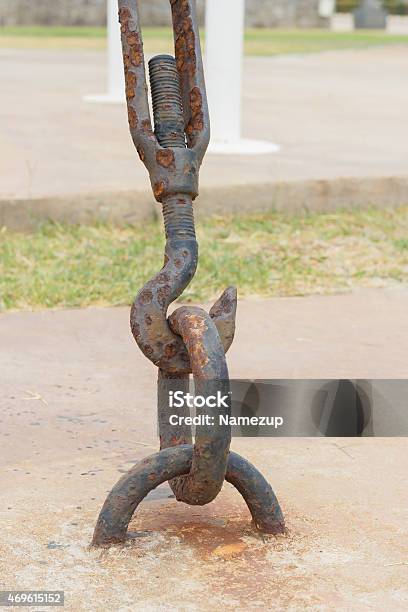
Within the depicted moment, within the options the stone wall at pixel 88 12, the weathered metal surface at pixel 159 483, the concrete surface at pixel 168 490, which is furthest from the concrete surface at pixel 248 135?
the stone wall at pixel 88 12

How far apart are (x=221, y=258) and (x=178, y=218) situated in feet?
6.56

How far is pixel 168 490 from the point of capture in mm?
2154

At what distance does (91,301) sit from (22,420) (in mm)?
973

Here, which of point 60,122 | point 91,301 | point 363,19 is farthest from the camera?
point 363,19

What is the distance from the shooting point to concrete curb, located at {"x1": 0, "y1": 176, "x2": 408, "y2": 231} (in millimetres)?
4203

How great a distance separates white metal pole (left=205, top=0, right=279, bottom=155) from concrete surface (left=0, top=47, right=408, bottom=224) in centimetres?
24

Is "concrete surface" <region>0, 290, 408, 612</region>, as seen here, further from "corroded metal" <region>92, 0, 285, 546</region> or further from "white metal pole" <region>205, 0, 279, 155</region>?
"white metal pole" <region>205, 0, 279, 155</region>

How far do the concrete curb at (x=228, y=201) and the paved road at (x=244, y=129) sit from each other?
0.05m

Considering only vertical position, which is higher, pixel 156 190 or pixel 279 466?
pixel 156 190

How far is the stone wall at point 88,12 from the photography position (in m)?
21.1

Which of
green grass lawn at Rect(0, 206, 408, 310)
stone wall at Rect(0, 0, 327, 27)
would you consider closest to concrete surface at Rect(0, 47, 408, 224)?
green grass lawn at Rect(0, 206, 408, 310)

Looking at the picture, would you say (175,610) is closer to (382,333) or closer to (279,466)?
(279,466)

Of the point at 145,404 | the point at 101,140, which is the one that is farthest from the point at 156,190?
the point at 101,140

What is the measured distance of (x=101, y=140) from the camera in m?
5.82
